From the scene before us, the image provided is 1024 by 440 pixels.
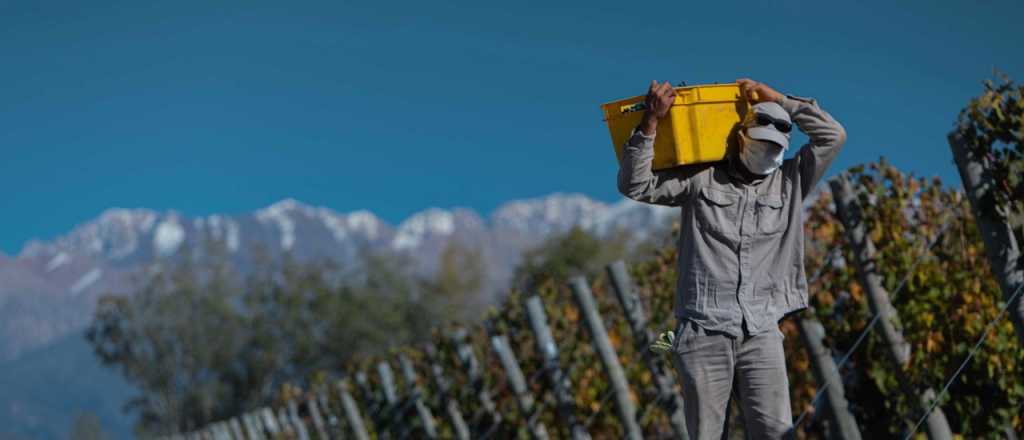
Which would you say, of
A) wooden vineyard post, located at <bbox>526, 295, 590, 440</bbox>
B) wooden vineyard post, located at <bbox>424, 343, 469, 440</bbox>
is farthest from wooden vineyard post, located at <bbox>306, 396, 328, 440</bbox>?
wooden vineyard post, located at <bbox>526, 295, 590, 440</bbox>

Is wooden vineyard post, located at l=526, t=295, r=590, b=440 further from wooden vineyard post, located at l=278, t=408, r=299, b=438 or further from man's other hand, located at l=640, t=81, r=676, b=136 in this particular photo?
wooden vineyard post, located at l=278, t=408, r=299, b=438

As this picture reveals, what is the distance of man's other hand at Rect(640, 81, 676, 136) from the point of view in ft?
11.1

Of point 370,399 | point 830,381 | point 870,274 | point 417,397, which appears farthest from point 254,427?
point 870,274

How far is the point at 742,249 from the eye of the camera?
11.4 ft

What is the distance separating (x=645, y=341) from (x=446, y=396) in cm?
371

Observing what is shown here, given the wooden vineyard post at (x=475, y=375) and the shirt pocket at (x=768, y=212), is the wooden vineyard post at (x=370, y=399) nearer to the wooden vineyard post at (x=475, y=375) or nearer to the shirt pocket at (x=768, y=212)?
the wooden vineyard post at (x=475, y=375)

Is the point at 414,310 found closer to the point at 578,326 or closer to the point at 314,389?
the point at 314,389

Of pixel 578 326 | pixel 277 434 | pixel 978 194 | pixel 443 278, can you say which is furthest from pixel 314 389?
pixel 443 278

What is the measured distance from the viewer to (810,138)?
138 inches

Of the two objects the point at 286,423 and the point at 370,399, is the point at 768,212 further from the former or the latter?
A: the point at 286,423

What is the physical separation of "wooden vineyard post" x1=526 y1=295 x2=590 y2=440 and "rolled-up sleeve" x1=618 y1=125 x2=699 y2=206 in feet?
12.7

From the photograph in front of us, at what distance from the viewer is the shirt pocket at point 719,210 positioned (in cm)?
349

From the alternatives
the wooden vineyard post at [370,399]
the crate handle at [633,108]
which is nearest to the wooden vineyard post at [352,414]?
the wooden vineyard post at [370,399]

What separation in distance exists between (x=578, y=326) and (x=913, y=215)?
137 inches
